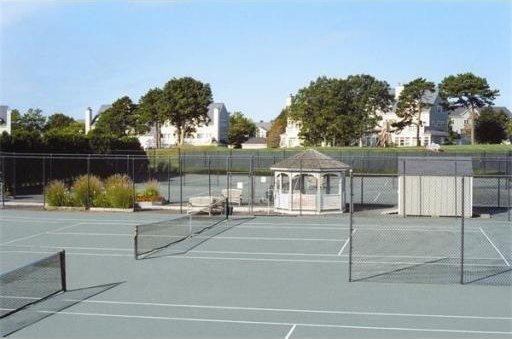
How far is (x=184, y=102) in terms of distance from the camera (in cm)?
10025

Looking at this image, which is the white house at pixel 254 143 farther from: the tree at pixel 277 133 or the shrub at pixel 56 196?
the shrub at pixel 56 196

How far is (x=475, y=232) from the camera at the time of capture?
25.8 metres

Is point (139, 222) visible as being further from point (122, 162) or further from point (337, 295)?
point (122, 162)

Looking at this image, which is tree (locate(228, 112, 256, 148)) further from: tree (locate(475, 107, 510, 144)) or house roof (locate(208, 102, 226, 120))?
tree (locate(475, 107, 510, 144))

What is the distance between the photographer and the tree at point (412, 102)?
275ft

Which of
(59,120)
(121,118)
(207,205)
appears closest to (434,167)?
(207,205)

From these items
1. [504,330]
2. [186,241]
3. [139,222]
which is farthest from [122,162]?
[504,330]

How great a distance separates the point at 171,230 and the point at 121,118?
3379 inches

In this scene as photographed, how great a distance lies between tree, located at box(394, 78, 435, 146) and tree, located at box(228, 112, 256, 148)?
47574 mm

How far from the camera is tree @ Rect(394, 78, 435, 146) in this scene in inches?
3302

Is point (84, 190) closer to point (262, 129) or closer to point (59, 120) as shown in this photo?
point (59, 120)

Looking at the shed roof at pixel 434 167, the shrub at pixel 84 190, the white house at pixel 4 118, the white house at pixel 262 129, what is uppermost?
the white house at pixel 262 129

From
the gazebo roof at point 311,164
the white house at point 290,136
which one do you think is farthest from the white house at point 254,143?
the gazebo roof at point 311,164

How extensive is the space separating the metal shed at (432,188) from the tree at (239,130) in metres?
97.9
